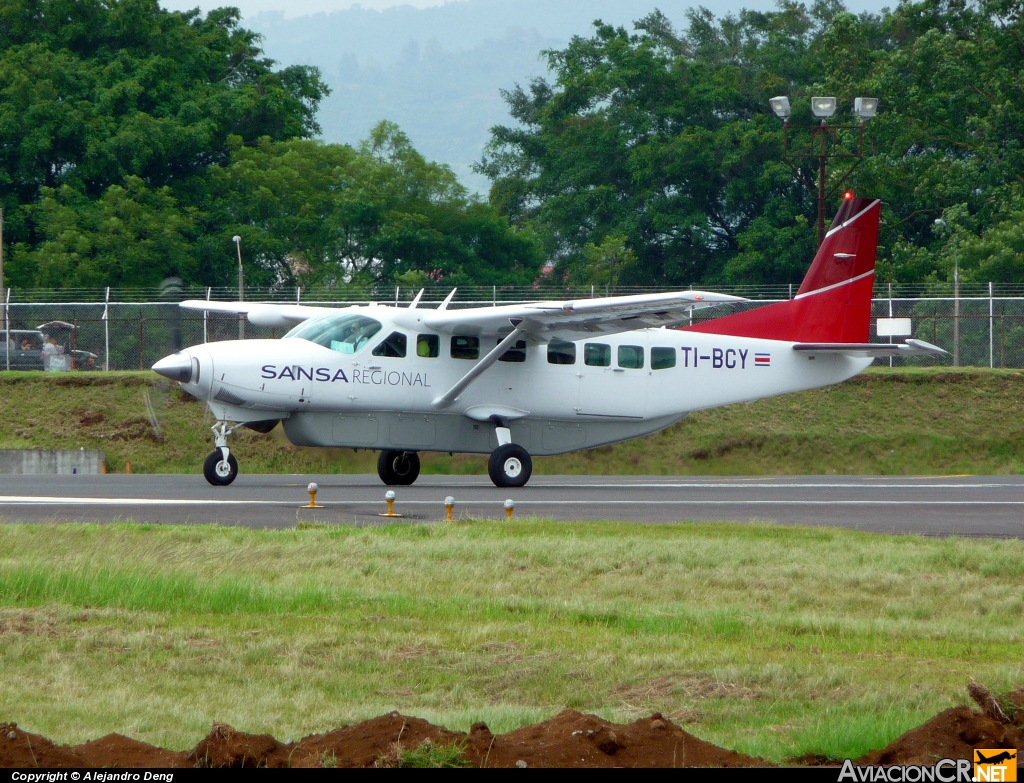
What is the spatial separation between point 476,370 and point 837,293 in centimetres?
752

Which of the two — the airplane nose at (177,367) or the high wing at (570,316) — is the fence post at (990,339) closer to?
the high wing at (570,316)

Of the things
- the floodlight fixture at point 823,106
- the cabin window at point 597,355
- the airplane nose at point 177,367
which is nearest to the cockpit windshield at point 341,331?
the airplane nose at point 177,367

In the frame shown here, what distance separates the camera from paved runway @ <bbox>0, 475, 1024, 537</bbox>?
49.4ft

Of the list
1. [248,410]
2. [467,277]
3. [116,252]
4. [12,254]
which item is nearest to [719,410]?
Answer: [248,410]

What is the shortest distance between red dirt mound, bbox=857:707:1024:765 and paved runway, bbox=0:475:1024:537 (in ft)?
Result: 30.1

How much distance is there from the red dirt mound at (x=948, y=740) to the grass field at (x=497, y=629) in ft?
1.77

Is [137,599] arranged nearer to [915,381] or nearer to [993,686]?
[993,686]

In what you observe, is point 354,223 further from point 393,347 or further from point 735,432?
point 393,347

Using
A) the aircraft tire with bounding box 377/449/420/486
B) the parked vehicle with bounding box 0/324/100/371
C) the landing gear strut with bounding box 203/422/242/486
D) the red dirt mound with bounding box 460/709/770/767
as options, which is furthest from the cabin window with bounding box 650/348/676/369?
the red dirt mound with bounding box 460/709/770/767

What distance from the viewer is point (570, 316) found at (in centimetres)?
1969

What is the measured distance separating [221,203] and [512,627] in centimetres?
4414

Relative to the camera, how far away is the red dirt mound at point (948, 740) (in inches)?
195

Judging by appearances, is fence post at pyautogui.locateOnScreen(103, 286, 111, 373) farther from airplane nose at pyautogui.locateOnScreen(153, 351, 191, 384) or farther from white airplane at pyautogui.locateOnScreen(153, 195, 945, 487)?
airplane nose at pyautogui.locateOnScreen(153, 351, 191, 384)

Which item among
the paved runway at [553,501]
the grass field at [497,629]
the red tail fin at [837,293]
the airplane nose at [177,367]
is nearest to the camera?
the grass field at [497,629]
